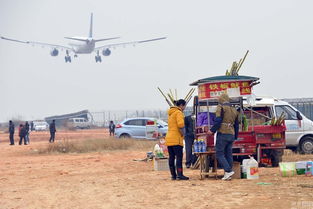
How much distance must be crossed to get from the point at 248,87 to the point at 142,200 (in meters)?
5.70

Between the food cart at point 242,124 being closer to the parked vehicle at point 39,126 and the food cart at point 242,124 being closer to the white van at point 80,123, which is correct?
the white van at point 80,123

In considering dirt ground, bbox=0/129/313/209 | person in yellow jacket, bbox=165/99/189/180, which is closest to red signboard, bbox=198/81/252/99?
person in yellow jacket, bbox=165/99/189/180

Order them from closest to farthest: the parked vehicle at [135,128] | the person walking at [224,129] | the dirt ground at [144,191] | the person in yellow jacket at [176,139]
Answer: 1. the dirt ground at [144,191]
2. the person walking at [224,129]
3. the person in yellow jacket at [176,139]
4. the parked vehicle at [135,128]

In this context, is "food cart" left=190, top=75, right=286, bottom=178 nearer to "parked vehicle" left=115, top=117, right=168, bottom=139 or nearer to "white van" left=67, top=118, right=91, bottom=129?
"parked vehicle" left=115, top=117, right=168, bottom=139

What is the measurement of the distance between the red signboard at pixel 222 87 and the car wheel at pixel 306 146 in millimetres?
6161

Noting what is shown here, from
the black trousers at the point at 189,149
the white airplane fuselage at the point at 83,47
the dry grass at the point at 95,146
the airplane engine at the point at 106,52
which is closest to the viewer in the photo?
the black trousers at the point at 189,149

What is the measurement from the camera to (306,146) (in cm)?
2156

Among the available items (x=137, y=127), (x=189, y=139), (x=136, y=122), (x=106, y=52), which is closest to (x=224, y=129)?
(x=189, y=139)

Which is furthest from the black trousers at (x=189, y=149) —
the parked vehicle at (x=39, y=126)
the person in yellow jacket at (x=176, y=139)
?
the parked vehicle at (x=39, y=126)

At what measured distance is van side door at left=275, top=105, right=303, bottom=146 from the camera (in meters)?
21.5

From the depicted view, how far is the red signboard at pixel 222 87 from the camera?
15.9 meters

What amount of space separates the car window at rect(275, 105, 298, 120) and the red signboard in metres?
5.57

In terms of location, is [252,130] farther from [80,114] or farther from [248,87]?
[80,114]

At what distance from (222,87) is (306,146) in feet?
22.0
